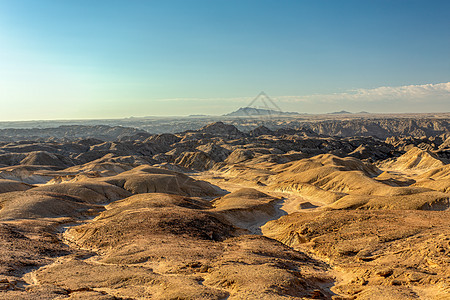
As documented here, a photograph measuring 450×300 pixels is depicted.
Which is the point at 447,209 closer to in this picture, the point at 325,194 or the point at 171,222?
the point at 325,194

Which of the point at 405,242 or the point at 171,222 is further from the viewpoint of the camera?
the point at 171,222

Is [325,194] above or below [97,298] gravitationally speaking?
below

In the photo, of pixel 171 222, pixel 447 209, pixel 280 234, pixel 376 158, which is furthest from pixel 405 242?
pixel 376 158

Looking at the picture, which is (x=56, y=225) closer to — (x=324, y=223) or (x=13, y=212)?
(x=13, y=212)

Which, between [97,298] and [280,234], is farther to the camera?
[280,234]

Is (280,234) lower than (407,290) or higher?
lower

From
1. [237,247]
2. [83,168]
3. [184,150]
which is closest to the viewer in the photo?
[237,247]

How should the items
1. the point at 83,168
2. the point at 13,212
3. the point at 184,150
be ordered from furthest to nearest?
1. the point at 184,150
2. the point at 83,168
3. the point at 13,212

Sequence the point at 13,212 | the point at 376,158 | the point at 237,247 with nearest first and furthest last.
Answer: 1. the point at 237,247
2. the point at 13,212
3. the point at 376,158

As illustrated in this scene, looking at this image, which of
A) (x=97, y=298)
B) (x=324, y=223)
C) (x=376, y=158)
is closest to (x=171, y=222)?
(x=324, y=223)
